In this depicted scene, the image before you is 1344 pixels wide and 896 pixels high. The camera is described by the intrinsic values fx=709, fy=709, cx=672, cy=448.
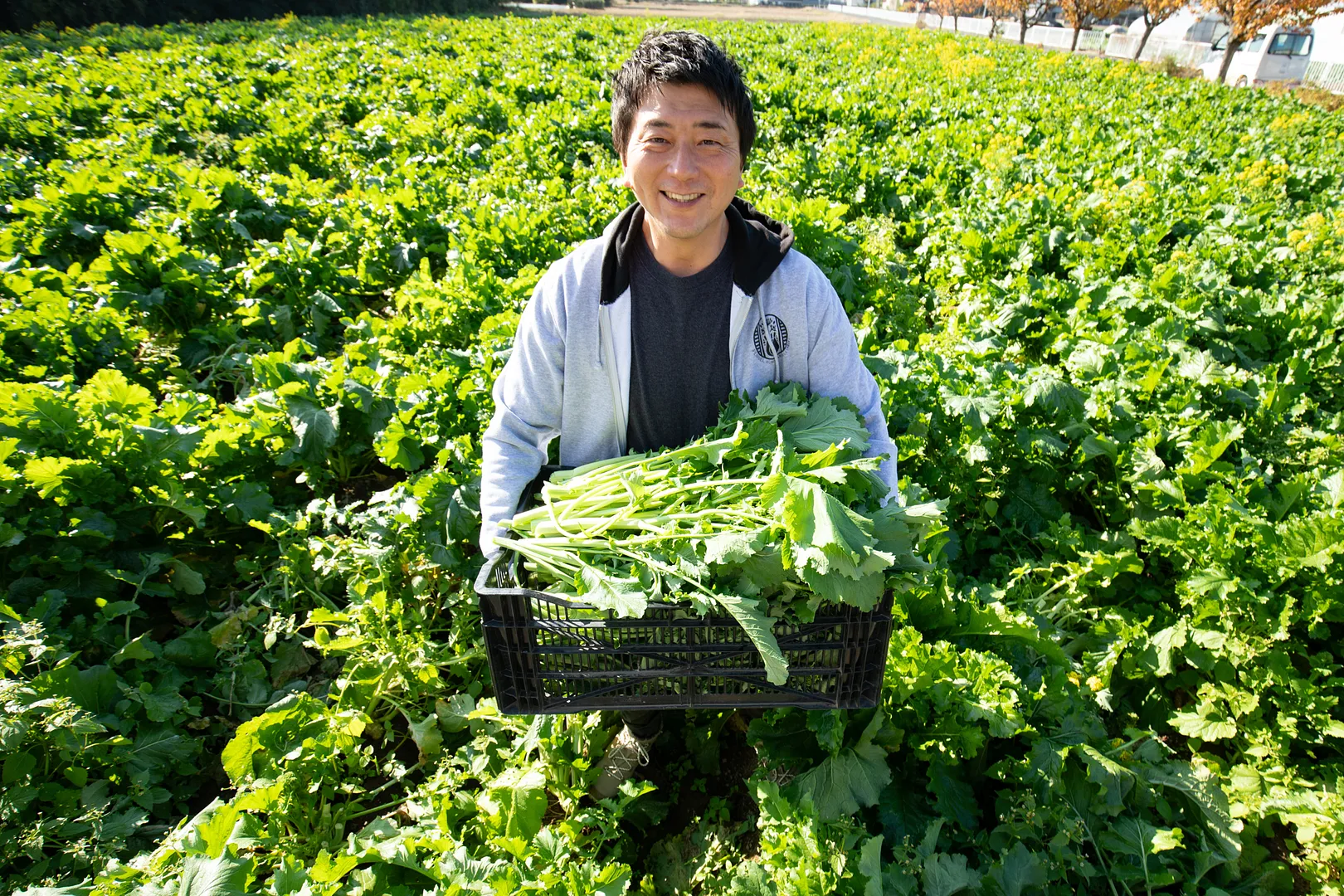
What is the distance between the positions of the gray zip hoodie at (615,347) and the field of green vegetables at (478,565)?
39.8 inches

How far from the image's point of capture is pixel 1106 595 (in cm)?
338

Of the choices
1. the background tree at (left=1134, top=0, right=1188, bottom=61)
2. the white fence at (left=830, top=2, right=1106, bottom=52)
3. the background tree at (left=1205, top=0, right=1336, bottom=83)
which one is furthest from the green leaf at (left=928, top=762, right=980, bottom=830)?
the white fence at (left=830, top=2, right=1106, bottom=52)

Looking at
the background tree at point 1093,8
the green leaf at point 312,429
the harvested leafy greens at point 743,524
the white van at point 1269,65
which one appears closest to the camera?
the harvested leafy greens at point 743,524

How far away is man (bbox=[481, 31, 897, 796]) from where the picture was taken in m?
2.14

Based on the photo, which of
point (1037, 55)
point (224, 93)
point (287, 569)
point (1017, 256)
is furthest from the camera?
point (1037, 55)

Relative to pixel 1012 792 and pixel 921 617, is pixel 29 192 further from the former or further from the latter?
pixel 1012 792

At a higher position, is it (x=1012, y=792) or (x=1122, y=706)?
(x=1012, y=792)

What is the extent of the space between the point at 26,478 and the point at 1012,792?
440cm

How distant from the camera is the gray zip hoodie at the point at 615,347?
2297 millimetres

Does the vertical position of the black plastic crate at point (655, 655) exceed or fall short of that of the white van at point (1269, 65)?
it falls short

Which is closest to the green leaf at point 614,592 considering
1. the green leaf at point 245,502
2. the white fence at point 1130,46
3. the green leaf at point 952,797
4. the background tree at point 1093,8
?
the green leaf at point 952,797

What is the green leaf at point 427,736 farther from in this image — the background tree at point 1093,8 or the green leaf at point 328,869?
the background tree at point 1093,8

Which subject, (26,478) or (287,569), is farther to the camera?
(287,569)

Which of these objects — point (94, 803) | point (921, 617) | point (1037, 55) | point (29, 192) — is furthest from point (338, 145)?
point (1037, 55)
